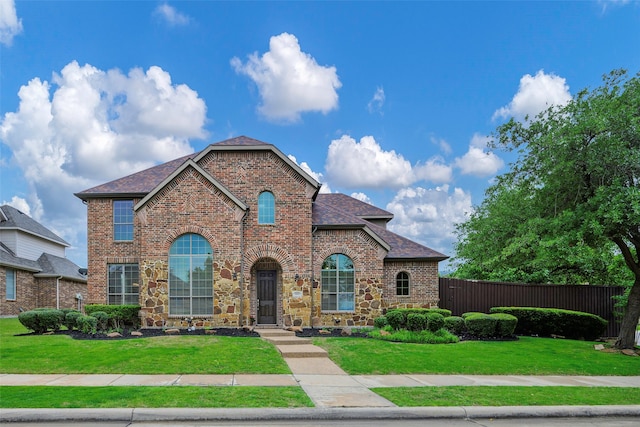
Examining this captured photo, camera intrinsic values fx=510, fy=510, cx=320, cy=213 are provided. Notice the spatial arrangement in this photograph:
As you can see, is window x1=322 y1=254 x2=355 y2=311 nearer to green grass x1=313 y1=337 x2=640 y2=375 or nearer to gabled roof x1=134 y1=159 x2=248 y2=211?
gabled roof x1=134 y1=159 x2=248 y2=211

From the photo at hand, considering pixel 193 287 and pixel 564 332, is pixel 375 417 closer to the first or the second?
pixel 193 287

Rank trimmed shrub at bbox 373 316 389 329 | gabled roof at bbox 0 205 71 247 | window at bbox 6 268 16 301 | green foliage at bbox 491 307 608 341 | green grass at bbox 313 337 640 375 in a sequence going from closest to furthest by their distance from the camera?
green grass at bbox 313 337 640 375, trimmed shrub at bbox 373 316 389 329, green foliage at bbox 491 307 608 341, window at bbox 6 268 16 301, gabled roof at bbox 0 205 71 247

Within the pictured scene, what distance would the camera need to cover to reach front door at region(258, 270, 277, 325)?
22.2 metres

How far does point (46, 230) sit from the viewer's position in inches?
1510

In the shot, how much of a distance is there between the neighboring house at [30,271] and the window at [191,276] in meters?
14.4

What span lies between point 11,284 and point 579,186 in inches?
1223

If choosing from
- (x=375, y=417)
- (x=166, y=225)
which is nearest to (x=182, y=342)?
(x=166, y=225)

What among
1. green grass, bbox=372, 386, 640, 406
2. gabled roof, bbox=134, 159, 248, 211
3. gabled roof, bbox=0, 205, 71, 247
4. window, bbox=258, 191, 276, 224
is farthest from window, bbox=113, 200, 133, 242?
green grass, bbox=372, 386, 640, 406

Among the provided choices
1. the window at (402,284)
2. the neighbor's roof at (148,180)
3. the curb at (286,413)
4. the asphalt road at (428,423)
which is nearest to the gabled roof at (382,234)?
the window at (402,284)

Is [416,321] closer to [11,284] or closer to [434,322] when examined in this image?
[434,322]

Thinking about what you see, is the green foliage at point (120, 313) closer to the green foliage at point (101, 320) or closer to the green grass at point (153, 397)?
the green foliage at point (101, 320)

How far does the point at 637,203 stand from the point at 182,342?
14437mm

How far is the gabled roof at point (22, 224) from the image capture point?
33062 millimetres

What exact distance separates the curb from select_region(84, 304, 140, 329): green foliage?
41.1 ft
